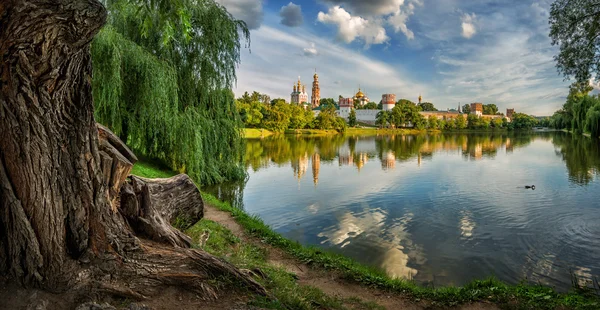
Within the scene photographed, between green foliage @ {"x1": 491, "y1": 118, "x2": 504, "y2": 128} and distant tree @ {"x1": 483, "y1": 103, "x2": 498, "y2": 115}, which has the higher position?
distant tree @ {"x1": 483, "y1": 103, "x2": 498, "y2": 115}

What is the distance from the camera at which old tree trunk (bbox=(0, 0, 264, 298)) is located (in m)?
2.17

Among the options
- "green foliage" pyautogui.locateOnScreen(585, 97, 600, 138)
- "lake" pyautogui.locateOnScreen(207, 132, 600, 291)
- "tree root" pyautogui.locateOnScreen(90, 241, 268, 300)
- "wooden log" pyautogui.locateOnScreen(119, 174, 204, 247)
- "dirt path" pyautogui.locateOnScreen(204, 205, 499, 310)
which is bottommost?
"lake" pyautogui.locateOnScreen(207, 132, 600, 291)

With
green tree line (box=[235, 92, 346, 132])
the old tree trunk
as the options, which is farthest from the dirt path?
green tree line (box=[235, 92, 346, 132])

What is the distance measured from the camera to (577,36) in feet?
27.8

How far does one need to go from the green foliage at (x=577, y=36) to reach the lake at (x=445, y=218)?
3794 mm

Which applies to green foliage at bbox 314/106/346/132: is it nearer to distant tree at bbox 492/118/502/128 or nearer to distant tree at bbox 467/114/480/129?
distant tree at bbox 467/114/480/129

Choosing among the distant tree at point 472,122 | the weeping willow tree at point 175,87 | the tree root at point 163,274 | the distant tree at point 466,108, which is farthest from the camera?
the distant tree at point 466,108

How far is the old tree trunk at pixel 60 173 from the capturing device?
2174 mm

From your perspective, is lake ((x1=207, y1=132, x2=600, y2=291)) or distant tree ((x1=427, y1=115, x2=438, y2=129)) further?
distant tree ((x1=427, y1=115, x2=438, y2=129))

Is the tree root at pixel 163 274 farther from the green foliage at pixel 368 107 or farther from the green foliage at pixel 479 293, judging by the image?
the green foliage at pixel 368 107

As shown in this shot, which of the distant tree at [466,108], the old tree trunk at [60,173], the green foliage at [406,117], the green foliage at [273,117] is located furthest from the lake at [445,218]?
the distant tree at [466,108]

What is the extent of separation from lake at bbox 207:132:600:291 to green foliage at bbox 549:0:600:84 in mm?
3794

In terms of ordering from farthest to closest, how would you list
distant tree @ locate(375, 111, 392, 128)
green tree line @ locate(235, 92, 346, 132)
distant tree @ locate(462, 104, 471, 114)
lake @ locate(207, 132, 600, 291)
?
distant tree @ locate(462, 104, 471, 114) < distant tree @ locate(375, 111, 392, 128) < green tree line @ locate(235, 92, 346, 132) < lake @ locate(207, 132, 600, 291)

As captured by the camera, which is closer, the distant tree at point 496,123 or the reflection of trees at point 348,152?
the reflection of trees at point 348,152
